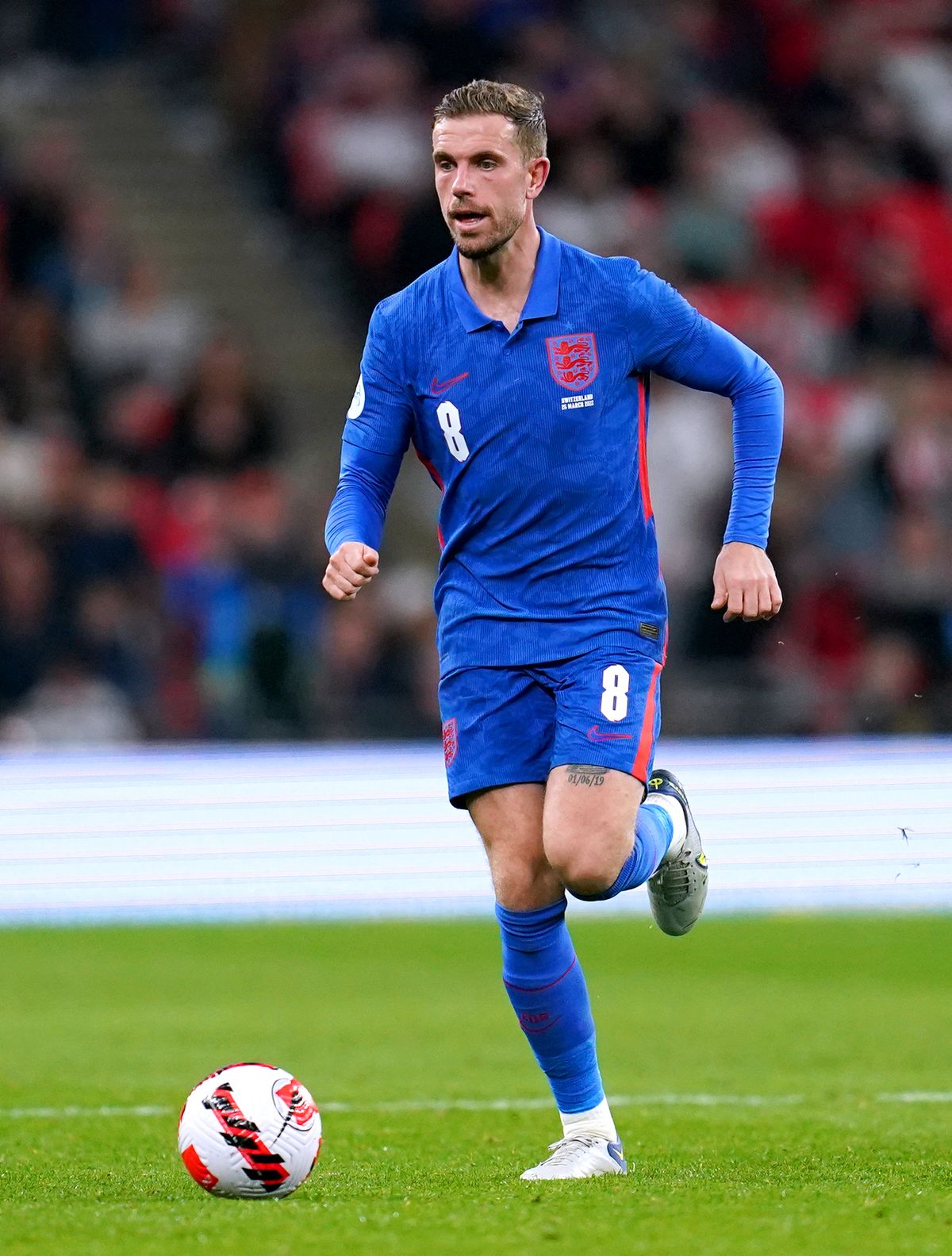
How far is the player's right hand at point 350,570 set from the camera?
4762 millimetres

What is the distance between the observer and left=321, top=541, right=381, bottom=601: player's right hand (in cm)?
476

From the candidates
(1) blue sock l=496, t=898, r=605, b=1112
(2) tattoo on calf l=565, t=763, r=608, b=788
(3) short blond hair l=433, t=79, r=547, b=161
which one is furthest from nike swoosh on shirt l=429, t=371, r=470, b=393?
(1) blue sock l=496, t=898, r=605, b=1112

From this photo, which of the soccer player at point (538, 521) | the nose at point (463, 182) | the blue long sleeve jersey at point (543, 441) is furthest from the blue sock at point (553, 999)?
the nose at point (463, 182)

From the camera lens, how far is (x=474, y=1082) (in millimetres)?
6914

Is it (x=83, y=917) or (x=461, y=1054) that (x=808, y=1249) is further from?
(x=83, y=917)

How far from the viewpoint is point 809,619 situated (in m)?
12.8

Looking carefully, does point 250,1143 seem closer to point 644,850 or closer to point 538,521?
point 644,850

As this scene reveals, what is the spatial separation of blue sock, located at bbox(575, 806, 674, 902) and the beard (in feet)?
4.52

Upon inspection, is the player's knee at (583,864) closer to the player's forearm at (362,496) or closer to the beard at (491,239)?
the player's forearm at (362,496)

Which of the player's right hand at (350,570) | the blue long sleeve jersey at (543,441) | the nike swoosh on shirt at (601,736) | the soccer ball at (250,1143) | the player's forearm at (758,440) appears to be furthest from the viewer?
the player's forearm at (758,440)

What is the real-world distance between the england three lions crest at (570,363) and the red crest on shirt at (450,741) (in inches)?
33.1

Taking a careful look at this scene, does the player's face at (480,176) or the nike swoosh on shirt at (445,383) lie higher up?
the player's face at (480,176)

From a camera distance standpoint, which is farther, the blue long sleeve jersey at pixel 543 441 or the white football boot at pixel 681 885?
the white football boot at pixel 681 885

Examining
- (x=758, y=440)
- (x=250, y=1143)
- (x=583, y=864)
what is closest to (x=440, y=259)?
(x=758, y=440)
